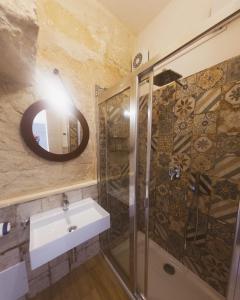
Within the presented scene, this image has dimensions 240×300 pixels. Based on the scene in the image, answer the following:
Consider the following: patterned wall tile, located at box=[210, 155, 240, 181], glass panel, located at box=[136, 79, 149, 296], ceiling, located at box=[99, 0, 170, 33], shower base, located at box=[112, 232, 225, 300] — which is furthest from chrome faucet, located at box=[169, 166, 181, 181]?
ceiling, located at box=[99, 0, 170, 33]

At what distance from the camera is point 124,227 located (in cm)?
140

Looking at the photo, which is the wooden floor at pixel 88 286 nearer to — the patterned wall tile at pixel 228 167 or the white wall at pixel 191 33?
the patterned wall tile at pixel 228 167

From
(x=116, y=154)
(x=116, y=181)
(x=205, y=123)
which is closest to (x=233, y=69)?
(x=205, y=123)

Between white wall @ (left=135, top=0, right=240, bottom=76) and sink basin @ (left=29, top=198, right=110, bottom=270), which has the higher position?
white wall @ (left=135, top=0, right=240, bottom=76)

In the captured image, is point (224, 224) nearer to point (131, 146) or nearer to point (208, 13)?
point (131, 146)

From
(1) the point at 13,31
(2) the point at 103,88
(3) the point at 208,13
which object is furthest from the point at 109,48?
(1) the point at 13,31

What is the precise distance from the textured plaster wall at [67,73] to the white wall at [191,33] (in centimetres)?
38

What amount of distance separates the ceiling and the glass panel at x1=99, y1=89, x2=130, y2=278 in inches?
40.3

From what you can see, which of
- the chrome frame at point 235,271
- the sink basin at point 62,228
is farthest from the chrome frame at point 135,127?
the sink basin at point 62,228

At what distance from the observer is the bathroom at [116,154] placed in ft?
3.31

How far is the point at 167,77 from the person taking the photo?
130 centimetres

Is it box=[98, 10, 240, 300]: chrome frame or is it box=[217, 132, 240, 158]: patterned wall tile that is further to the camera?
box=[217, 132, 240, 158]: patterned wall tile

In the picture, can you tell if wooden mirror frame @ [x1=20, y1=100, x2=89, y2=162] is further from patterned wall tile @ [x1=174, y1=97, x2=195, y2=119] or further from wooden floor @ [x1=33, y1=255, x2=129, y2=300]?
wooden floor @ [x1=33, y1=255, x2=129, y2=300]

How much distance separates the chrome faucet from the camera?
139 cm
